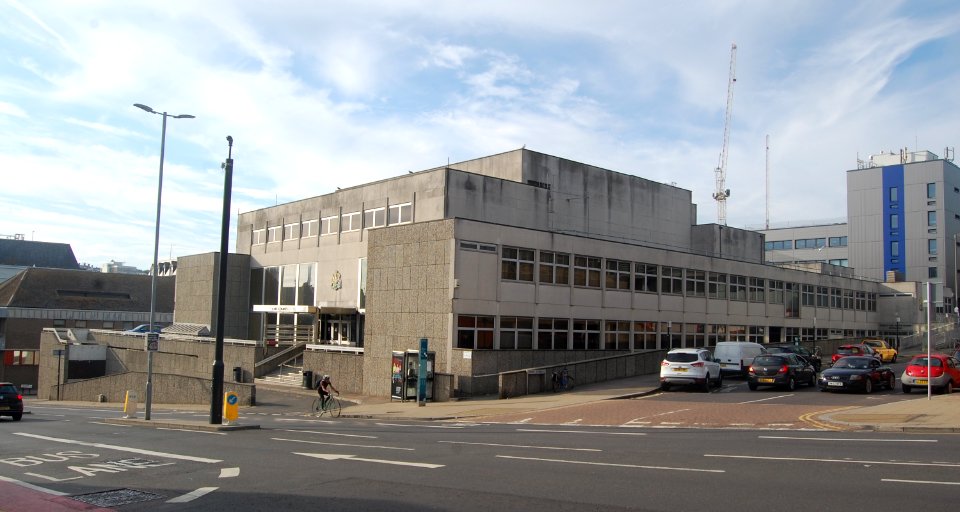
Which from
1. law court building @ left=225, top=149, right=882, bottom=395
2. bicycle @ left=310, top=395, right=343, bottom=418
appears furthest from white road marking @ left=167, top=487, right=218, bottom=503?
law court building @ left=225, top=149, right=882, bottom=395

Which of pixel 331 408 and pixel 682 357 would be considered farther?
pixel 682 357

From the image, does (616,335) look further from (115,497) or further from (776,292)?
(115,497)

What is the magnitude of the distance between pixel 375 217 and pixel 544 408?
76.5 ft

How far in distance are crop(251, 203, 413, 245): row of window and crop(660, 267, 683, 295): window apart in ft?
49.9

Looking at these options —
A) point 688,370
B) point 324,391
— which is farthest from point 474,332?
point 688,370

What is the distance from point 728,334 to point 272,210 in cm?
3444

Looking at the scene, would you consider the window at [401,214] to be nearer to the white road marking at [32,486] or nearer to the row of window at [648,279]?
the row of window at [648,279]

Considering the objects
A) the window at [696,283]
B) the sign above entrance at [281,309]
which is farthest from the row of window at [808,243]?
the sign above entrance at [281,309]

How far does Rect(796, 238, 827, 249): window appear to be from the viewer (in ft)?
348

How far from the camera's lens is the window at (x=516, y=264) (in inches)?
1364

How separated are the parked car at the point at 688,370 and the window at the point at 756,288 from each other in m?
22.1

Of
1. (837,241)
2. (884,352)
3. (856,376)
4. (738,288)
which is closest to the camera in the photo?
(856,376)

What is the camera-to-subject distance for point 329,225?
165ft

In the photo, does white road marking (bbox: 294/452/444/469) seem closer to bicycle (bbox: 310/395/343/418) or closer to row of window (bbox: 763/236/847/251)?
bicycle (bbox: 310/395/343/418)
